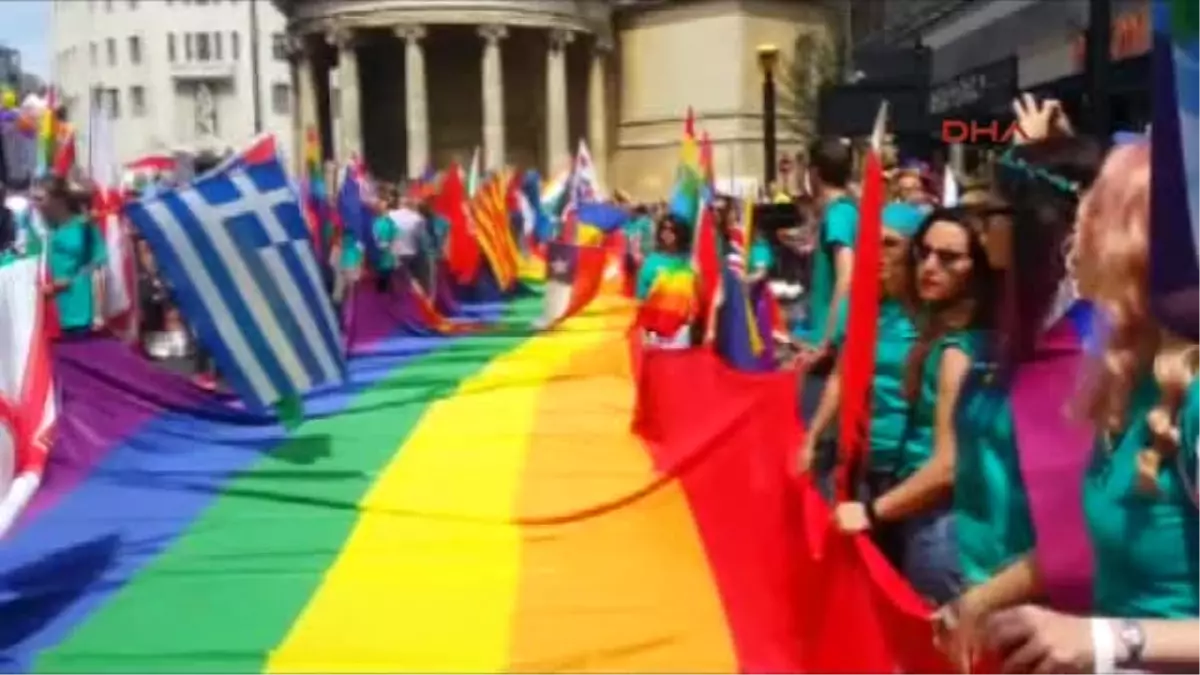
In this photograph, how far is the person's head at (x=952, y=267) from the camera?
4.79 metres

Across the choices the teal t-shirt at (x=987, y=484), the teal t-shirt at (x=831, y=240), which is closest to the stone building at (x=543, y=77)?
the teal t-shirt at (x=831, y=240)

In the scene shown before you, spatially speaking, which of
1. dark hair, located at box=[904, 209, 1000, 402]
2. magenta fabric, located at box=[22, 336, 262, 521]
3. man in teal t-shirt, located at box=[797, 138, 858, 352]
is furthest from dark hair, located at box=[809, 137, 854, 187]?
magenta fabric, located at box=[22, 336, 262, 521]

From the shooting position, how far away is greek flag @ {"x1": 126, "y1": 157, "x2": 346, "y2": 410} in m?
10.4

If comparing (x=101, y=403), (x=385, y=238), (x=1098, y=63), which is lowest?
(x=101, y=403)

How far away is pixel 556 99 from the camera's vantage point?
229ft

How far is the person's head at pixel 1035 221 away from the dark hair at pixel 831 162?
432 cm

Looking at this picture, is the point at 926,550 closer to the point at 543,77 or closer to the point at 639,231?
the point at 639,231

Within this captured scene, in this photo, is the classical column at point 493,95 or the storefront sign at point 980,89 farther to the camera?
the classical column at point 493,95

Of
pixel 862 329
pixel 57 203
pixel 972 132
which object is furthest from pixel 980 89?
pixel 862 329

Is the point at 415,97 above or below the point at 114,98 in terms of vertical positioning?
below

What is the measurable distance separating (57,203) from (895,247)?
286 inches

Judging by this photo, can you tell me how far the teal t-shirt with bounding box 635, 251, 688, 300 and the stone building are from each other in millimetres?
53297

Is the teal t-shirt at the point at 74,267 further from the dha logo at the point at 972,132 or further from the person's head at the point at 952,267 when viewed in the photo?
the person's head at the point at 952,267

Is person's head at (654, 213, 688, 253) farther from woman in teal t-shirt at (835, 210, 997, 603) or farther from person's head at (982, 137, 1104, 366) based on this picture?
person's head at (982, 137, 1104, 366)
